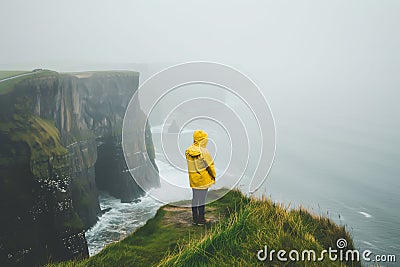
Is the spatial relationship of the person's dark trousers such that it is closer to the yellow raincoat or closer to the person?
the person

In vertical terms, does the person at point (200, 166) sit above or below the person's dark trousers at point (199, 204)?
above

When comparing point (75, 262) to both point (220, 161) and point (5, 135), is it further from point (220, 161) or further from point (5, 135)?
point (220, 161)

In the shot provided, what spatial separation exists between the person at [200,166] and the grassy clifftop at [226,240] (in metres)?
0.82

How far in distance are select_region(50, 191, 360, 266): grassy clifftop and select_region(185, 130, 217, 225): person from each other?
2.68 feet

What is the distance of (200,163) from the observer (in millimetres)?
6801

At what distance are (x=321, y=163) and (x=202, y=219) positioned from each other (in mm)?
61570

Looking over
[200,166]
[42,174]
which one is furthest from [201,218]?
[42,174]

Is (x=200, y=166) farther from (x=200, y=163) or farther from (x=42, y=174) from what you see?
(x=42, y=174)

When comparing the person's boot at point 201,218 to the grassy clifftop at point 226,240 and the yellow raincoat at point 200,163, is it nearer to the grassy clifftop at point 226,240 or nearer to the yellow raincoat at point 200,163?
the grassy clifftop at point 226,240

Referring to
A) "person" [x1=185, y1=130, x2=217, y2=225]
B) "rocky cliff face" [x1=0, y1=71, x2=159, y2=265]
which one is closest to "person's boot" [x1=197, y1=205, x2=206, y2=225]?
"person" [x1=185, y1=130, x2=217, y2=225]

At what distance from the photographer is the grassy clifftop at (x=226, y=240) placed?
17.9 ft

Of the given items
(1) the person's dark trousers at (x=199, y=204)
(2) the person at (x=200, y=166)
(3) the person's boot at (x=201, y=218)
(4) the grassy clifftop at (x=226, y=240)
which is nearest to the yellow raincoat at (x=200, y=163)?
(2) the person at (x=200, y=166)

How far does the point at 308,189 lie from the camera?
160ft

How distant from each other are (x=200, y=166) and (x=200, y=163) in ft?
0.24
